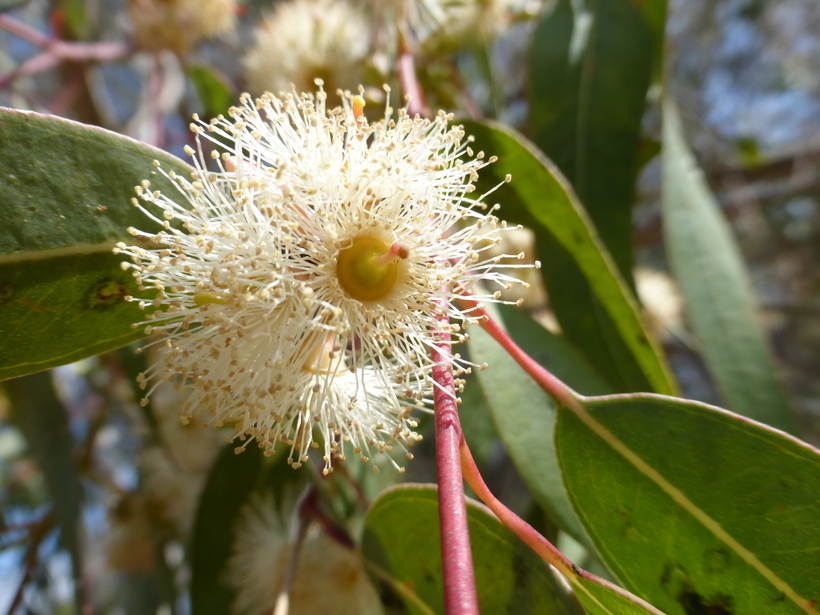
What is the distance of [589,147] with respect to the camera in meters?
1.20

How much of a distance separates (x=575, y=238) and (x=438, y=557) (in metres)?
0.47

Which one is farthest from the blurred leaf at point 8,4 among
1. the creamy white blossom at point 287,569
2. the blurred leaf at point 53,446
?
the creamy white blossom at point 287,569

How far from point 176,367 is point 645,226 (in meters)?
1.84

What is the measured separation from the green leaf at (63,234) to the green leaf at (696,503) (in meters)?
0.53

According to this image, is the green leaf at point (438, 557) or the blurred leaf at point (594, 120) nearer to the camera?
the green leaf at point (438, 557)

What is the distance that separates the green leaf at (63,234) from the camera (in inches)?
25.1

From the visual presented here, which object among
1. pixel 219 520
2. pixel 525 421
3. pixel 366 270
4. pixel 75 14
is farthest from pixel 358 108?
pixel 75 14

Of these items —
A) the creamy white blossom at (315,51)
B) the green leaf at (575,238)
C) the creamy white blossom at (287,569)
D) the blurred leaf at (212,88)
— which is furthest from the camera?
the blurred leaf at (212,88)

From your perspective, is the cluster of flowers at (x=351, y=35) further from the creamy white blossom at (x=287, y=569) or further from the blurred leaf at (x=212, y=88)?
the creamy white blossom at (x=287, y=569)

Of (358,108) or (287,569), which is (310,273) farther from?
(287,569)

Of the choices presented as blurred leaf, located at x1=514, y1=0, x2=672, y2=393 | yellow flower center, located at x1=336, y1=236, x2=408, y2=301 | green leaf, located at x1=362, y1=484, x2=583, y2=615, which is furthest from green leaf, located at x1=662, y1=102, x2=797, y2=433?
yellow flower center, located at x1=336, y1=236, x2=408, y2=301

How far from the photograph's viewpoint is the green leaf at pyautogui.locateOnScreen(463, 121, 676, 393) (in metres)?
0.92

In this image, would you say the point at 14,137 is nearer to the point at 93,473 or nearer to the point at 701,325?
the point at 701,325

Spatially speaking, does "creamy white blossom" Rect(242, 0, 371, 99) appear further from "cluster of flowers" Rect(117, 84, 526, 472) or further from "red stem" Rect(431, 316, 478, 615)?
"red stem" Rect(431, 316, 478, 615)
